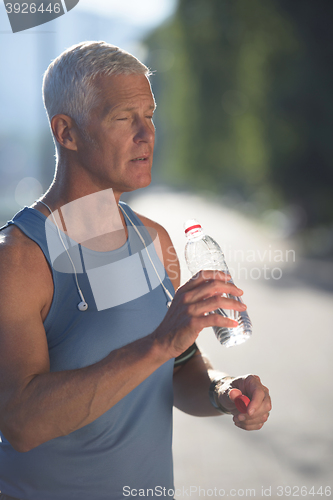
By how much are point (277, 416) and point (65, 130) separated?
402 cm

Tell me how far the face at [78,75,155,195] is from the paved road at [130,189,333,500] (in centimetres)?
300

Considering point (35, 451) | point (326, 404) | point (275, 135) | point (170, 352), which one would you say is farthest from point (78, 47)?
point (275, 135)

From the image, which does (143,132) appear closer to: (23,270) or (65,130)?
(65,130)

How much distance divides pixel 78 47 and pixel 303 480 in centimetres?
358

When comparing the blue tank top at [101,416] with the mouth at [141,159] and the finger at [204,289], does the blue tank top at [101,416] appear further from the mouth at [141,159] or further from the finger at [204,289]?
the finger at [204,289]

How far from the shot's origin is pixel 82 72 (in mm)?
1772

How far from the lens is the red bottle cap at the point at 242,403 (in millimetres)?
1739

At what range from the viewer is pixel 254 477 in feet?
13.4

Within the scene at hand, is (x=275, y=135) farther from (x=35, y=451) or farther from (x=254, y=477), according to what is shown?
(x=35, y=451)

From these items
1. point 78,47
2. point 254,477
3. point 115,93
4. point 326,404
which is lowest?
point 326,404

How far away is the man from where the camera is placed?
1.44 m

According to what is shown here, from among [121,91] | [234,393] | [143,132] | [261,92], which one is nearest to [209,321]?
[234,393]
